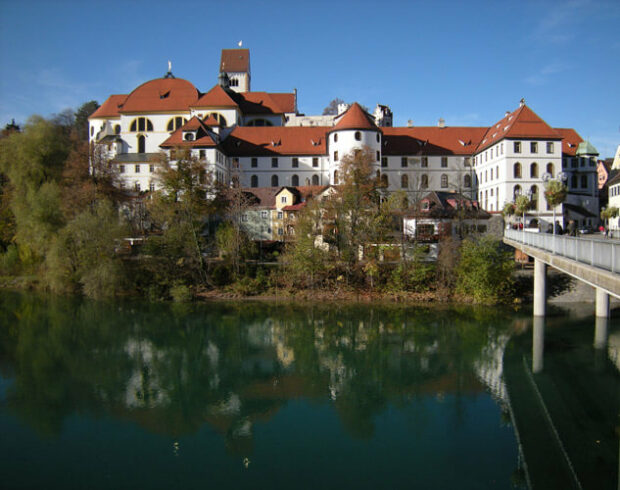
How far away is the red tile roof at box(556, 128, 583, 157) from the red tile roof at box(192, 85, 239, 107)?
34.6 m

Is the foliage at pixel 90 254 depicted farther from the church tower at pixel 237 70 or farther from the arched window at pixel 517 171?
the church tower at pixel 237 70

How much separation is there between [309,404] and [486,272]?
18622 mm

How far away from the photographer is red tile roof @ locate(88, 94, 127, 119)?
193 ft

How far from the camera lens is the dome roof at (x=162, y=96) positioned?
5497 centimetres

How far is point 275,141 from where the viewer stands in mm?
52906

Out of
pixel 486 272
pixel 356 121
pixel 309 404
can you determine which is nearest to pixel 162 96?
pixel 356 121

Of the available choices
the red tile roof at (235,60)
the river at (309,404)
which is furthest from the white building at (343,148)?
the river at (309,404)

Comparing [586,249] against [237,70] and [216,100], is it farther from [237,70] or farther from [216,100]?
[237,70]

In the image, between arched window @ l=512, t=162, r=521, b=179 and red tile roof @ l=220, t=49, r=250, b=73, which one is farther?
red tile roof @ l=220, t=49, r=250, b=73

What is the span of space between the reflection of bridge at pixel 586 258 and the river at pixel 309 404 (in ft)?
12.5

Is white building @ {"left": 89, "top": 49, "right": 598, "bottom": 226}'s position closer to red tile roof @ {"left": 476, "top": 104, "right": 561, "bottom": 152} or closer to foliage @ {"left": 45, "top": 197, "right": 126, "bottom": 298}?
red tile roof @ {"left": 476, "top": 104, "right": 561, "bottom": 152}

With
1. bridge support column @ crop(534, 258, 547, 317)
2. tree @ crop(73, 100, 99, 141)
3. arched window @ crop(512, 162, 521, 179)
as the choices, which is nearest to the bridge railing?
bridge support column @ crop(534, 258, 547, 317)

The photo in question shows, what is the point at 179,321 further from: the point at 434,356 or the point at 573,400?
the point at 573,400

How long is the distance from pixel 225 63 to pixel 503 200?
50.9 metres
